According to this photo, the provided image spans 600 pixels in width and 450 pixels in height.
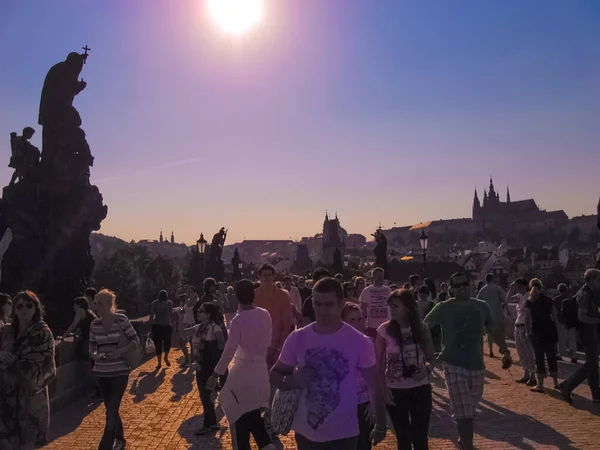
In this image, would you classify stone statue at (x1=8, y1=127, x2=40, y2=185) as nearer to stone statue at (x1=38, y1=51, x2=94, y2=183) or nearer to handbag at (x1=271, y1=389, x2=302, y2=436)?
stone statue at (x1=38, y1=51, x2=94, y2=183)

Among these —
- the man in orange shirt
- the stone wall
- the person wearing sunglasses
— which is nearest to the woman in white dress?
the person wearing sunglasses

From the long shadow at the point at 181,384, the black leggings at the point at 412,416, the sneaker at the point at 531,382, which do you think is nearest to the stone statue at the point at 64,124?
the long shadow at the point at 181,384

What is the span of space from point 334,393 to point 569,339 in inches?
423

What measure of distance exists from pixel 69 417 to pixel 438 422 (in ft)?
16.3

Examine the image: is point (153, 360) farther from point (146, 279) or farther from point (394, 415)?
point (146, 279)

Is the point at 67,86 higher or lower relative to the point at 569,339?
higher

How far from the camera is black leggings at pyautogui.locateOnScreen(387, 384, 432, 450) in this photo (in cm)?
480

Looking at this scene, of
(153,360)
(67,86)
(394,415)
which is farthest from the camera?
(67,86)

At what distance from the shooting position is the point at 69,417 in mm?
8070

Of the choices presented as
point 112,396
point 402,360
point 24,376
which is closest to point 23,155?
point 112,396

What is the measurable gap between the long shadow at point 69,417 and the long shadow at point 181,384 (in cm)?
122

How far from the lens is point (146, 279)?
250 feet

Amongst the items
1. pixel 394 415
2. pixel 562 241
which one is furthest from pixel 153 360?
pixel 562 241

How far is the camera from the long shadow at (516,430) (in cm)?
617
